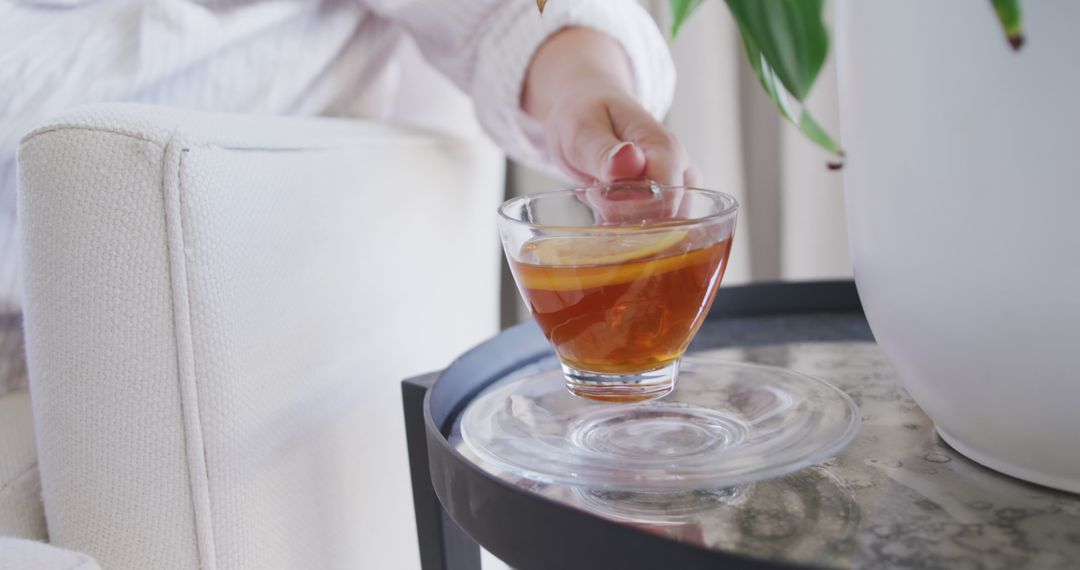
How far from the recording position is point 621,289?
15.9 inches

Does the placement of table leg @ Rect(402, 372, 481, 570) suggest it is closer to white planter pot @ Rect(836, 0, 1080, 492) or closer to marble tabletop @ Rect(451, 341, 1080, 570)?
marble tabletop @ Rect(451, 341, 1080, 570)

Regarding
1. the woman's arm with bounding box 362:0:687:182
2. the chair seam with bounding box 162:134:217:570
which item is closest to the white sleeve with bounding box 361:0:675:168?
the woman's arm with bounding box 362:0:687:182

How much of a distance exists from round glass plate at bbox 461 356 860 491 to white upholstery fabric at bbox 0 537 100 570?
18cm

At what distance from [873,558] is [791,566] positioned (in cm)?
6

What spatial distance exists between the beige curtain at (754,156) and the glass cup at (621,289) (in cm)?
65

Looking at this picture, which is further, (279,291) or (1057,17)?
(279,291)

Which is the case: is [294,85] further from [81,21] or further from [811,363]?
[811,363]

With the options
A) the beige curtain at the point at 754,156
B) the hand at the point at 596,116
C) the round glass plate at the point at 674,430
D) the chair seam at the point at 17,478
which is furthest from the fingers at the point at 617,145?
the beige curtain at the point at 754,156

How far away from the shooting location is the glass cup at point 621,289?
40 centimetres

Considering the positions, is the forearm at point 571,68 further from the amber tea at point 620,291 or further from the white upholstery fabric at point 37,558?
the white upholstery fabric at point 37,558

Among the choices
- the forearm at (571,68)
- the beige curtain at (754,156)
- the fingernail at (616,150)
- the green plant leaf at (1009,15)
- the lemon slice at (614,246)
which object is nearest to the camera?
the green plant leaf at (1009,15)

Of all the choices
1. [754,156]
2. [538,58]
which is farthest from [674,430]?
[754,156]

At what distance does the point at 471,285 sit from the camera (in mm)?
800

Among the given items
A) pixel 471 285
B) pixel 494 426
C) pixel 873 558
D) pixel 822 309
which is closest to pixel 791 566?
pixel 873 558
